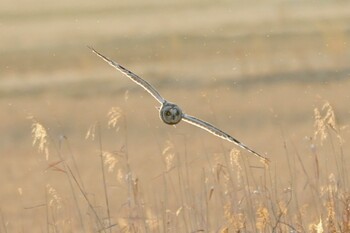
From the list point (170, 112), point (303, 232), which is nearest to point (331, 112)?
point (303, 232)

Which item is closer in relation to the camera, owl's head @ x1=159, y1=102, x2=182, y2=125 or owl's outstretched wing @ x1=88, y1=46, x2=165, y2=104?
owl's head @ x1=159, y1=102, x2=182, y2=125

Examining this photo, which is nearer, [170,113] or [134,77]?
[170,113]

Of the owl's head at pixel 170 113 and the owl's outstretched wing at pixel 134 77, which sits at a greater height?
the owl's outstretched wing at pixel 134 77

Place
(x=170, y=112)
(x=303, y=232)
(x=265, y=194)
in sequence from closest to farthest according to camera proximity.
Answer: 1. (x=170, y=112)
2. (x=303, y=232)
3. (x=265, y=194)

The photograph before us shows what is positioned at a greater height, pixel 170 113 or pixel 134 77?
pixel 134 77

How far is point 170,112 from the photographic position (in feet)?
12.9

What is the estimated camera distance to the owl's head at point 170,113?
3.87 m

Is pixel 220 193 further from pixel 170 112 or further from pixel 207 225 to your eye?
pixel 170 112

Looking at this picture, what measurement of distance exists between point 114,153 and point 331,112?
1.06 metres

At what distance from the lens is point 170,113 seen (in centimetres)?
393

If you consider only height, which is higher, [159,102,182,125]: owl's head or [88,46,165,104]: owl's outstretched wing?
[88,46,165,104]: owl's outstretched wing

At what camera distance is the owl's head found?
387cm

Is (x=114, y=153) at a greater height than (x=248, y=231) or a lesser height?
greater

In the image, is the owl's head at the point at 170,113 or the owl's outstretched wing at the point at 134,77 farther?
the owl's outstretched wing at the point at 134,77
